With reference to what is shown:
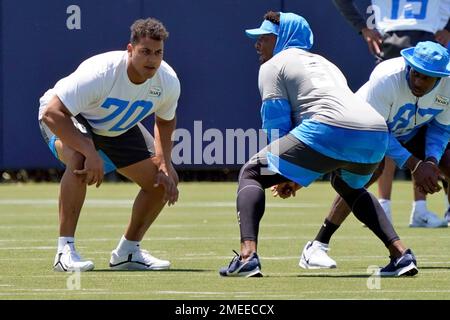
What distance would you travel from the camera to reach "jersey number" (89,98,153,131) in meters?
9.33

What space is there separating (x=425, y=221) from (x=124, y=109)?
4.67 meters

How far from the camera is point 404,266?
8.70 meters

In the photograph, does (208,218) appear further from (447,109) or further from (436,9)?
(447,109)

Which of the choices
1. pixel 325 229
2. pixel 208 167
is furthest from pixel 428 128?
pixel 208 167

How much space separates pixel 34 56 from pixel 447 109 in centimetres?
860

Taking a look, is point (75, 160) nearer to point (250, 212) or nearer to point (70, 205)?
point (70, 205)

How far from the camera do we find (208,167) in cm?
1727

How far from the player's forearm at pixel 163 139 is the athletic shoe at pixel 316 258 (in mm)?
1159

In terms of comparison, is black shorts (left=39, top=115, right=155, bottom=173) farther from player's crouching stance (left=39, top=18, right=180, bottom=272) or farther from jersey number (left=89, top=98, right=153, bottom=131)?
jersey number (left=89, top=98, right=153, bottom=131)

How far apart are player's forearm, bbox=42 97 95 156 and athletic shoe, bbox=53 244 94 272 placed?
700 mm

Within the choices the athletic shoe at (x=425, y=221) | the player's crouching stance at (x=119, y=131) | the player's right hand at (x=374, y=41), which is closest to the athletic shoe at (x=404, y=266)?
the player's crouching stance at (x=119, y=131)

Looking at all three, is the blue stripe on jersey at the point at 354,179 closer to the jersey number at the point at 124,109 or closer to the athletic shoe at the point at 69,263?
the jersey number at the point at 124,109

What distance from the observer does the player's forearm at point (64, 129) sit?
9000mm

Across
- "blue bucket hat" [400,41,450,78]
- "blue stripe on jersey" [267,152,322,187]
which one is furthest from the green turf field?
"blue bucket hat" [400,41,450,78]
